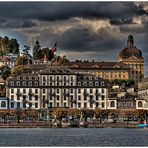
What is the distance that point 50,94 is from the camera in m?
97.2

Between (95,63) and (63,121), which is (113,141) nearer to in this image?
(63,121)

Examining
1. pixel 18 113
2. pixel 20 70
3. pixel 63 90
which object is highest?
pixel 20 70

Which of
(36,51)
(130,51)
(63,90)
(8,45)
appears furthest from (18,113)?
(8,45)

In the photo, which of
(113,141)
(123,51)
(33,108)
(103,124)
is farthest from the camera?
(123,51)

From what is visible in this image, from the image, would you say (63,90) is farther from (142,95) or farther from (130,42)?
(130,42)

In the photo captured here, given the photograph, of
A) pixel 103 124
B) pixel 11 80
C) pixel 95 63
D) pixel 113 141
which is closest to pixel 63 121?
pixel 103 124

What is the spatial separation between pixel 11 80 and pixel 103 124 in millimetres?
18088

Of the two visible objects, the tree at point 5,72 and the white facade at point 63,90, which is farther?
the tree at point 5,72

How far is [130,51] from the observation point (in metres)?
136

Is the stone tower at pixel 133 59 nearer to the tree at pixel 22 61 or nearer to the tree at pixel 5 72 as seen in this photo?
the tree at pixel 22 61

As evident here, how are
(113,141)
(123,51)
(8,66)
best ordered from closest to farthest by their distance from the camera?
1. (113,141)
2. (8,66)
3. (123,51)

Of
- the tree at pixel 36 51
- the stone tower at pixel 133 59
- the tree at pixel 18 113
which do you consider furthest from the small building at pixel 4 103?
the tree at pixel 36 51

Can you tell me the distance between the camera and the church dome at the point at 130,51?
446 feet

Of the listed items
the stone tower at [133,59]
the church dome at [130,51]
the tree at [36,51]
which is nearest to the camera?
the stone tower at [133,59]
